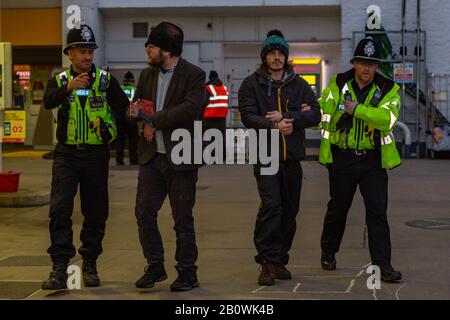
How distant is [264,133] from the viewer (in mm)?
6848

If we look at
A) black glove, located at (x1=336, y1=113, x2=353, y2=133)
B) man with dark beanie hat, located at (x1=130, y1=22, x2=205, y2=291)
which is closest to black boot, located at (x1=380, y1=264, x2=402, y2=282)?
black glove, located at (x1=336, y1=113, x2=353, y2=133)

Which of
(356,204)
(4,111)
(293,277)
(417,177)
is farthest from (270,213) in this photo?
(417,177)

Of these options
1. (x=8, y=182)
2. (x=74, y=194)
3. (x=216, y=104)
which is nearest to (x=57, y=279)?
(x=74, y=194)

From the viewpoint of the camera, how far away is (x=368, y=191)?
696 centimetres

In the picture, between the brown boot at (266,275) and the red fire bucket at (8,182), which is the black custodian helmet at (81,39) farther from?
the red fire bucket at (8,182)

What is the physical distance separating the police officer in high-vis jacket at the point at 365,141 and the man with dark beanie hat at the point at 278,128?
0.82 ft

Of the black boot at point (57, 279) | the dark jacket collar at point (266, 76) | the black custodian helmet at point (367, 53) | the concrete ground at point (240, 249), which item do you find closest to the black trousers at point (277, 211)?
the concrete ground at point (240, 249)

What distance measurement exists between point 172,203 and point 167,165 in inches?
12.3

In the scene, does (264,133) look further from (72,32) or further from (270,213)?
(72,32)

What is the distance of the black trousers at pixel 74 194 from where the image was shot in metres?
6.62

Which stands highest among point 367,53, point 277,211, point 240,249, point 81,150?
point 367,53

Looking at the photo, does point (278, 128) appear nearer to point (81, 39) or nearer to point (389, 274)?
point (389, 274)

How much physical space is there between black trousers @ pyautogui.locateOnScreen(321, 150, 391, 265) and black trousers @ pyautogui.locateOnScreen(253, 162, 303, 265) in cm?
40
